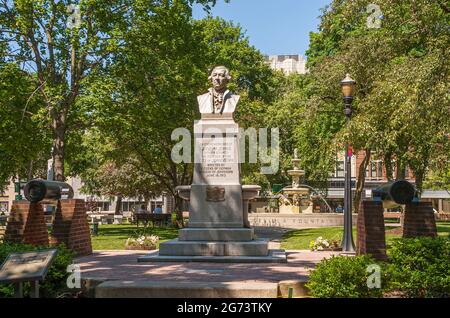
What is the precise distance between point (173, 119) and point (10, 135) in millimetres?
7595

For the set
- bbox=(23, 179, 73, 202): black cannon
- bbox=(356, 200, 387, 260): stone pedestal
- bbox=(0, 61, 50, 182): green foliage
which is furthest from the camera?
bbox=(0, 61, 50, 182): green foliage

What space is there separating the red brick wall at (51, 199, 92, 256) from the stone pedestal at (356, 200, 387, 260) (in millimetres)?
7528

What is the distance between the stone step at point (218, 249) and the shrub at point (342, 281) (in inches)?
205

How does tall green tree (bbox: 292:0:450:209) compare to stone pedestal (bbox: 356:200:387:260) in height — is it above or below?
above

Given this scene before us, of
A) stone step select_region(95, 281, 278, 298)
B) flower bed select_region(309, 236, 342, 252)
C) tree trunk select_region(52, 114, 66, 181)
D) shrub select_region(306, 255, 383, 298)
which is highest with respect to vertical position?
tree trunk select_region(52, 114, 66, 181)

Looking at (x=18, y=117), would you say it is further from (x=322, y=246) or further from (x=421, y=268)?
(x=421, y=268)

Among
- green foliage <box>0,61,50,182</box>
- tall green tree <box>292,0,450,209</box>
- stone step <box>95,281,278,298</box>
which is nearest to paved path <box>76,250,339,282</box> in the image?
stone step <box>95,281,278,298</box>

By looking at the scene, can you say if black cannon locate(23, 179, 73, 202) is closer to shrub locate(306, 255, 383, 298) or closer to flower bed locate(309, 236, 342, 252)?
flower bed locate(309, 236, 342, 252)

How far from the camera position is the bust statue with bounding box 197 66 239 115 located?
557 inches

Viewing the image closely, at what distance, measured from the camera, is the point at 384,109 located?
20.7 metres

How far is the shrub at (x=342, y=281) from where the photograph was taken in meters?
7.00

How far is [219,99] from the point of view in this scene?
14219 millimetres
